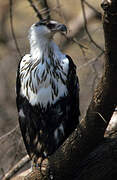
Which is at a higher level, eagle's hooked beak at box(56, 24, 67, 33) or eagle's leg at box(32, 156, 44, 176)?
eagle's hooked beak at box(56, 24, 67, 33)

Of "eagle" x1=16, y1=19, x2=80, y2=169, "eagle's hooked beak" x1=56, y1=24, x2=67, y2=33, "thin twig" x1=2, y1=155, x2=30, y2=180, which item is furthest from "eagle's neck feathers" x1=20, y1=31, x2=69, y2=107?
"thin twig" x1=2, y1=155, x2=30, y2=180

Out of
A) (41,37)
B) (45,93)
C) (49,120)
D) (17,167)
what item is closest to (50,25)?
(41,37)

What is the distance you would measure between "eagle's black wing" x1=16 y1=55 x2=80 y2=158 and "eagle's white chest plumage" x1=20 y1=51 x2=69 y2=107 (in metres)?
0.05

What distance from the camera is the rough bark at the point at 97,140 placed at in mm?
3240

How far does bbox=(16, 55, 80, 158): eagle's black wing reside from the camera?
4820 millimetres

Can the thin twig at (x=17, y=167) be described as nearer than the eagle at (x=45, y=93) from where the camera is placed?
No

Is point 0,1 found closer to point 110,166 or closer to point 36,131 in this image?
point 36,131

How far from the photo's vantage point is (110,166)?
435cm

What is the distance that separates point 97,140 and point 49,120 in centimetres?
86

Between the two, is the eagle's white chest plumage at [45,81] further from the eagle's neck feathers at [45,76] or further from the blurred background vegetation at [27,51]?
the blurred background vegetation at [27,51]

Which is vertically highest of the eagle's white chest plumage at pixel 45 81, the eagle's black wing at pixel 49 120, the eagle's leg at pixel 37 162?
the eagle's white chest plumage at pixel 45 81

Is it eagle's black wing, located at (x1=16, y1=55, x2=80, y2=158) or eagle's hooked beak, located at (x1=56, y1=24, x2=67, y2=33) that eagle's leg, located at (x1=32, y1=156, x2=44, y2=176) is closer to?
eagle's black wing, located at (x1=16, y1=55, x2=80, y2=158)

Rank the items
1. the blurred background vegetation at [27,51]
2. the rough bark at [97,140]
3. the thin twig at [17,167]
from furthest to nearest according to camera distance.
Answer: the thin twig at [17,167], the blurred background vegetation at [27,51], the rough bark at [97,140]

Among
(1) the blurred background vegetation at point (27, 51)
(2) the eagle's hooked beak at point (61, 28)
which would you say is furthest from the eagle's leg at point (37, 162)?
(2) the eagle's hooked beak at point (61, 28)
